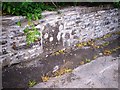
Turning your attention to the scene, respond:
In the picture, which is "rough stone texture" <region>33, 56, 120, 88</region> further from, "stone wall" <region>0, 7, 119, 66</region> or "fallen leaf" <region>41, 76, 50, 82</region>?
"stone wall" <region>0, 7, 119, 66</region>

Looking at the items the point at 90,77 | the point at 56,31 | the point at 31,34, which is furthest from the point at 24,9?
the point at 90,77

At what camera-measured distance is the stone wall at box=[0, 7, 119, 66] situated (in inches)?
179

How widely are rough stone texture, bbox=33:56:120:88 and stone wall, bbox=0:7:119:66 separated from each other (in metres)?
0.99

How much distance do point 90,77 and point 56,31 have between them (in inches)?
63.9

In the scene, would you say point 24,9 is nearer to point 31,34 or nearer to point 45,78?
point 31,34

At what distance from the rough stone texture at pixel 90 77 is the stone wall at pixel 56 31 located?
987 mm

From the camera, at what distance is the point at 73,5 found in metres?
6.05

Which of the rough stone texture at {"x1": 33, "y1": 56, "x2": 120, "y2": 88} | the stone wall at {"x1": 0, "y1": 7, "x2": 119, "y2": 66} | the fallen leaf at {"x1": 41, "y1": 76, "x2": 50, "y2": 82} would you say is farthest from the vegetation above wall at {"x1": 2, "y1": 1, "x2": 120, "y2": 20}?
the rough stone texture at {"x1": 33, "y1": 56, "x2": 120, "y2": 88}

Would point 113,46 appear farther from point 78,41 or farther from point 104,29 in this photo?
point 78,41

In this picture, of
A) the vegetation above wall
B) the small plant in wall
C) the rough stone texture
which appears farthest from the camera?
the small plant in wall

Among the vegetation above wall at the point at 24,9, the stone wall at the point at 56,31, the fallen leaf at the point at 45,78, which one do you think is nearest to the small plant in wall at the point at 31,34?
the stone wall at the point at 56,31

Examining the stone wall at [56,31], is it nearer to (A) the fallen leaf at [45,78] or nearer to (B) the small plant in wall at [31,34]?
(B) the small plant in wall at [31,34]

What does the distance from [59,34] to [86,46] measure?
4.12 ft

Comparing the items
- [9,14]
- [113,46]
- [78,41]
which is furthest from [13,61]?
[113,46]
